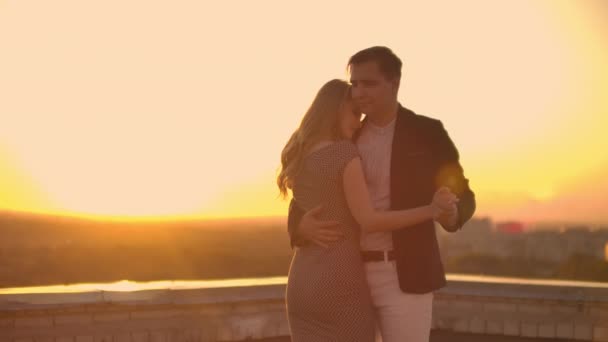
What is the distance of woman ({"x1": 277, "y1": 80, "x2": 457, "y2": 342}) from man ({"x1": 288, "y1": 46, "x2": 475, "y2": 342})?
0.09 m

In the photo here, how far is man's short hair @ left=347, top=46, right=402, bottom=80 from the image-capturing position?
3064mm

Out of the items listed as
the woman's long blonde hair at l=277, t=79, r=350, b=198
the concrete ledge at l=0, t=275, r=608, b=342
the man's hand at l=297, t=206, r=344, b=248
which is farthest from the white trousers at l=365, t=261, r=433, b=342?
the concrete ledge at l=0, t=275, r=608, b=342

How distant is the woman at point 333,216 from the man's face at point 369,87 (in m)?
0.05

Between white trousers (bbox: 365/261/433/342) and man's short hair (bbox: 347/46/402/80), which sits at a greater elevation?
man's short hair (bbox: 347/46/402/80)

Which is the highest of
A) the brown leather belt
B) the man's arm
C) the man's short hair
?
the man's short hair

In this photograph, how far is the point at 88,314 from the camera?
4.67 meters

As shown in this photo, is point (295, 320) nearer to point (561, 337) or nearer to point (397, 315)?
point (397, 315)

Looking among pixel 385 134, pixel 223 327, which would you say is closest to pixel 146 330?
pixel 223 327

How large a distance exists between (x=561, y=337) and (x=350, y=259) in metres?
2.55

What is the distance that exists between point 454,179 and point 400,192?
22 cm

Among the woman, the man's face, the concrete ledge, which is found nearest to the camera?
the woman

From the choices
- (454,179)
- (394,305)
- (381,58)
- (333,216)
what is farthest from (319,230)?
(381,58)

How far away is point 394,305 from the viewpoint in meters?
3.03

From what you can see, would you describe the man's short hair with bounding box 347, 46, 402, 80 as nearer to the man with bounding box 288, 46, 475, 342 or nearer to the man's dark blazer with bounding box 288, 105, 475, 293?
the man with bounding box 288, 46, 475, 342
